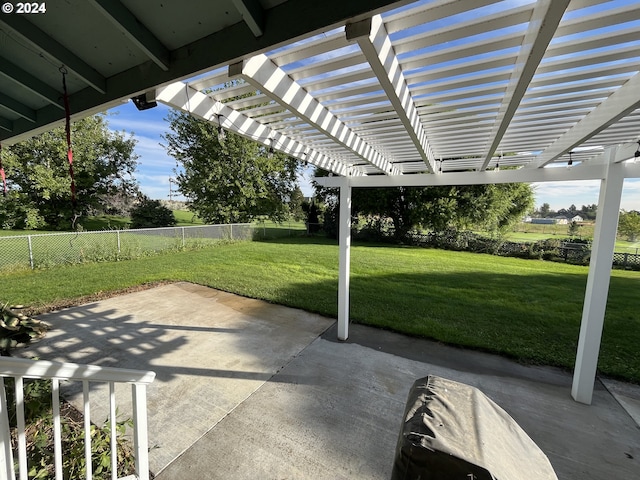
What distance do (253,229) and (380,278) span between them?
29.2ft

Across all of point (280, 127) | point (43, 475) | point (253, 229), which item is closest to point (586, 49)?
point (280, 127)

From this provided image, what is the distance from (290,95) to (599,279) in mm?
3123

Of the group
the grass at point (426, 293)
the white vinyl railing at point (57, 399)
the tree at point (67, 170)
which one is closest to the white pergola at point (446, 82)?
A: the white vinyl railing at point (57, 399)

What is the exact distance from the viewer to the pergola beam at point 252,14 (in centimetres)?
90

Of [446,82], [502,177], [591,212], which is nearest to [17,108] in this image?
[446,82]

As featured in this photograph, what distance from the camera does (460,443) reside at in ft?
3.05

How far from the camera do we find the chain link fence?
6.40 metres

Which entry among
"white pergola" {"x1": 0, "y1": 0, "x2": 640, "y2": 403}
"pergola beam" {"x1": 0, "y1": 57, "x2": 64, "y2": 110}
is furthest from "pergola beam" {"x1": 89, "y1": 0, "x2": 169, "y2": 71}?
"pergola beam" {"x1": 0, "y1": 57, "x2": 64, "y2": 110}

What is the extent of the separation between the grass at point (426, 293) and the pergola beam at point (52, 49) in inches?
162

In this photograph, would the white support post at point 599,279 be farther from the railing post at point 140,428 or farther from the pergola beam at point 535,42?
the railing post at point 140,428

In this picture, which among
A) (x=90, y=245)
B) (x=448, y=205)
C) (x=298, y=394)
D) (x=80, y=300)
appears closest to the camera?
(x=298, y=394)

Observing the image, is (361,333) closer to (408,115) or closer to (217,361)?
(217,361)

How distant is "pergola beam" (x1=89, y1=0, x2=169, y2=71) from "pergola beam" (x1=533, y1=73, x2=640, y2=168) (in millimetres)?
2251

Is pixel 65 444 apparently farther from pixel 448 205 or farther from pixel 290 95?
pixel 448 205
